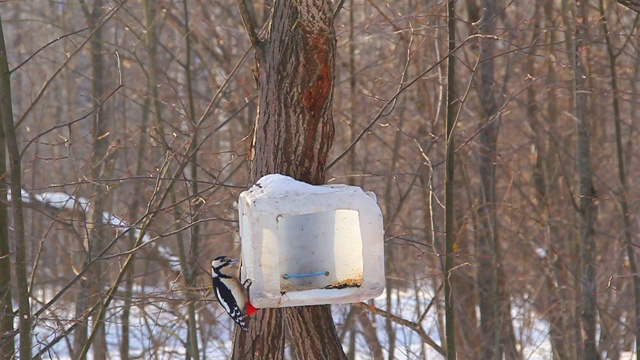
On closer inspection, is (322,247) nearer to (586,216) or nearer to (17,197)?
(17,197)

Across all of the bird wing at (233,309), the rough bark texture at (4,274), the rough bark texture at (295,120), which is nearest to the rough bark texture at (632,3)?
the rough bark texture at (295,120)

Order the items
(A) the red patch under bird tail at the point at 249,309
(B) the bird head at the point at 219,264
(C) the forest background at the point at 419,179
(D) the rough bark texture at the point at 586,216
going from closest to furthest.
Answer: (A) the red patch under bird tail at the point at 249,309 < (B) the bird head at the point at 219,264 < (C) the forest background at the point at 419,179 < (D) the rough bark texture at the point at 586,216

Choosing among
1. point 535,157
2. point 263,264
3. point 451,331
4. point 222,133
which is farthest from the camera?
point 222,133

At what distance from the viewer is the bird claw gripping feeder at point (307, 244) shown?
282cm

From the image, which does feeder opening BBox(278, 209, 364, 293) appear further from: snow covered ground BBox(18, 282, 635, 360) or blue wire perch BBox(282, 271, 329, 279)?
snow covered ground BBox(18, 282, 635, 360)

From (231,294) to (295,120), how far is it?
0.77 meters

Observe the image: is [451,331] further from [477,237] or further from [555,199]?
[555,199]

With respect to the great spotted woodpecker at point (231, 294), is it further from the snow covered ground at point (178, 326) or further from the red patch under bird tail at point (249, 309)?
the snow covered ground at point (178, 326)

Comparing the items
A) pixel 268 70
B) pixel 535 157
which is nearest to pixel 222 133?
pixel 535 157

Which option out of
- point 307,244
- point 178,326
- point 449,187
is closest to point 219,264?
point 307,244

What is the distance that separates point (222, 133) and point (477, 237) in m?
4.08

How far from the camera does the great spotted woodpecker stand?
318 cm

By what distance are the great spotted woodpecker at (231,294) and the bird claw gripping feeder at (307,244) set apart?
13cm

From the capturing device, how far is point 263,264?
2.93m
